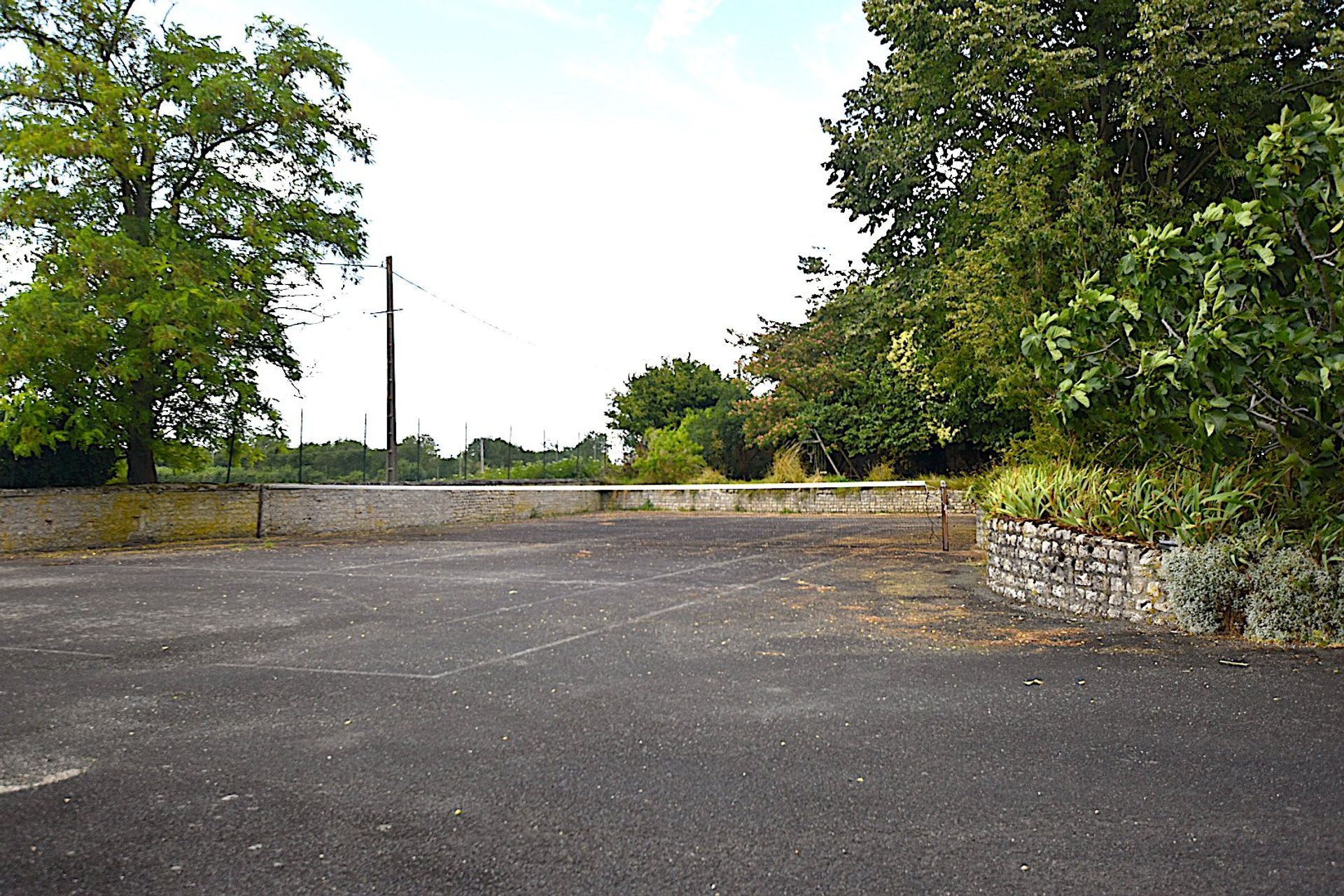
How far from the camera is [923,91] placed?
15.7 m

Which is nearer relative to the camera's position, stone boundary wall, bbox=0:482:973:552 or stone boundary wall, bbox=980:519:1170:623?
stone boundary wall, bbox=980:519:1170:623

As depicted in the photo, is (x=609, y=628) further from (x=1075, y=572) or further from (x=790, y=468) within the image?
(x=790, y=468)

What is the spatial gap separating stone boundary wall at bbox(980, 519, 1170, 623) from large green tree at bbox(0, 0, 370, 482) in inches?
532

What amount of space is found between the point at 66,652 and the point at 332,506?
15233mm

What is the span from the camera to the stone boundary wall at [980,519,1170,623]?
26.9 feet

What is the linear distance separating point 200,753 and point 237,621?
4.35 m

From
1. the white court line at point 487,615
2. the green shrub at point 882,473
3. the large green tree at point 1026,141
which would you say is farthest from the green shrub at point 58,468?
the green shrub at point 882,473

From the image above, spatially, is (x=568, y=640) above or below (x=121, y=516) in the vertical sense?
below

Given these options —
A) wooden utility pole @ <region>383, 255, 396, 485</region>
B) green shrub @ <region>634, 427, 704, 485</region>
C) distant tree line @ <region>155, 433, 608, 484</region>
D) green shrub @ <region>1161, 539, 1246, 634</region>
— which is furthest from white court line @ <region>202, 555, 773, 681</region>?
green shrub @ <region>634, 427, 704, 485</region>

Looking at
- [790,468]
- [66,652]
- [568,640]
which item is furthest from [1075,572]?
[790,468]

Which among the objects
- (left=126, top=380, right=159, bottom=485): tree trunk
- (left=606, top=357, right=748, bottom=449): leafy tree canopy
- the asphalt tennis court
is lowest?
the asphalt tennis court

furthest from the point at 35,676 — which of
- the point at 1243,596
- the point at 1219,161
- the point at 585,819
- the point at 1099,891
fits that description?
the point at 1219,161

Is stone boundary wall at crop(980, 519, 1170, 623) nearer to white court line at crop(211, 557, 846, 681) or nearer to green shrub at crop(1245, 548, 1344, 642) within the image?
green shrub at crop(1245, 548, 1344, 642)

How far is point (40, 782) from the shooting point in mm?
4215
